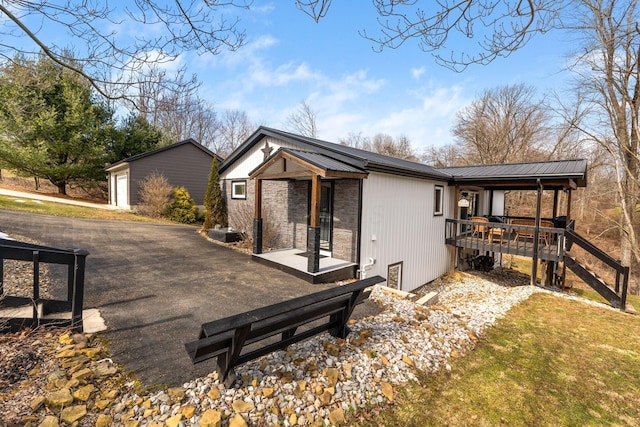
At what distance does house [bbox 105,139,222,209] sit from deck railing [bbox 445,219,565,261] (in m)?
13.7

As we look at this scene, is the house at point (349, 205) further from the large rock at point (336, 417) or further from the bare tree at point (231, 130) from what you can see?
the bare tree at point (231, 130)

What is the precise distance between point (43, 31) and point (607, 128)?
70.9ft

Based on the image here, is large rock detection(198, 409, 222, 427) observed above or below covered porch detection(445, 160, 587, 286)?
below

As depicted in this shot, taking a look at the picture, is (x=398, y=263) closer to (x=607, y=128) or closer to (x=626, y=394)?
(x=626, y=394)

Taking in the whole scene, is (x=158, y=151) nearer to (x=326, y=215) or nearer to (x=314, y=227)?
(x=326, y=215)

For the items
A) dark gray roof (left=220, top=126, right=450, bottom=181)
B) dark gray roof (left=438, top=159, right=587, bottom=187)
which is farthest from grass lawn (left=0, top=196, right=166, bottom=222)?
dark gray roof (left=438, top=159, right=587, bottom=187)

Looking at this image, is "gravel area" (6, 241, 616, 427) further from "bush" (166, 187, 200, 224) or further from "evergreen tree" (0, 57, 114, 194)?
"evergreen tree" (0, 57, 114, 194)

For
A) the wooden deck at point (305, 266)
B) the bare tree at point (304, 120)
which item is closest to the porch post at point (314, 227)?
the wooden deck at point (305, 266)

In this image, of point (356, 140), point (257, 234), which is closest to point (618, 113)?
point (257, 234)

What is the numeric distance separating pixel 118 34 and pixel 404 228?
320 inches

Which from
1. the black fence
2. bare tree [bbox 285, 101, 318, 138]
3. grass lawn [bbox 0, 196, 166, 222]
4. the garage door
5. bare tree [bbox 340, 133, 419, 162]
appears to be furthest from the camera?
bare tree [bbox 340, 133, 419, 162]

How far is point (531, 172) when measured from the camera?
32.3 feet

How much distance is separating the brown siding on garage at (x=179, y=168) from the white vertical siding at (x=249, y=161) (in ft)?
24.8

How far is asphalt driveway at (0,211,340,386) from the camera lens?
345 centimetres
